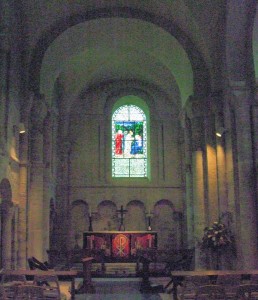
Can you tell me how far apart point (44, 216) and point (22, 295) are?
9035 millimetres

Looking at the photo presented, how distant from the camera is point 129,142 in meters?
25.6

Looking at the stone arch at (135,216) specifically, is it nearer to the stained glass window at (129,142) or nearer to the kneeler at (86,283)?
the stained glass window at (129,142)

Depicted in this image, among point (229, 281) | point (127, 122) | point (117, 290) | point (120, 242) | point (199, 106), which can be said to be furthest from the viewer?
point (127, 122)

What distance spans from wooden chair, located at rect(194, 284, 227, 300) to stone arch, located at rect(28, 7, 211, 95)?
10525mm

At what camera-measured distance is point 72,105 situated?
81.7 feet

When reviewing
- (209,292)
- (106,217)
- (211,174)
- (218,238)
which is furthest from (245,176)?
(106,217)

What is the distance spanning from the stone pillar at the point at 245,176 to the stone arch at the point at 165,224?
31.8 ft

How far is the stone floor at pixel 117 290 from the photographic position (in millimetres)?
13257

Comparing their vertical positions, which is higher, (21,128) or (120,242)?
(21,128)

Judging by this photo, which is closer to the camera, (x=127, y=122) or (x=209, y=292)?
(x=209, y=292)

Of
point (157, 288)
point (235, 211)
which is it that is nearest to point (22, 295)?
point (157, 288)

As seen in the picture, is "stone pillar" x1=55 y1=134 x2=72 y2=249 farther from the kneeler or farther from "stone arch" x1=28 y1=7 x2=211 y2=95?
the kneeler

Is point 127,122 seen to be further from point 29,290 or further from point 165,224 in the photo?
point 29,290

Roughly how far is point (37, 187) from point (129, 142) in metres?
8.79
